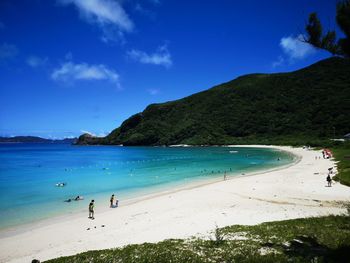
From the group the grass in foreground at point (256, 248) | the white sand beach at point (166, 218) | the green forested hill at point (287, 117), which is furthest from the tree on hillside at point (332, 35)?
the green forested hill at point (287, 117)

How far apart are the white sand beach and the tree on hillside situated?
1038cm

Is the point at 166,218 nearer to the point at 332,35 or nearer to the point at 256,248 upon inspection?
the point at 256,248

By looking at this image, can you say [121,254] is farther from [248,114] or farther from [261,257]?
[248,114]

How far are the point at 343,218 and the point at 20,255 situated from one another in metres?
17.0

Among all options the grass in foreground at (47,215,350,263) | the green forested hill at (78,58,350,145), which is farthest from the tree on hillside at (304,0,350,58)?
the green forested hill at (78,58,350,145)

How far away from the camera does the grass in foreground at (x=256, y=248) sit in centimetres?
1055

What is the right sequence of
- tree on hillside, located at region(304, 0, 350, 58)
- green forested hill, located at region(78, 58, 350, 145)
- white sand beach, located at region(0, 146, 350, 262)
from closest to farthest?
tree on hillside, located at region(304, 0, 350, 58)
white sand beach, located at region(0, 146, 350, 262)
green forested hill, located at region(78, 58, 350, 145)

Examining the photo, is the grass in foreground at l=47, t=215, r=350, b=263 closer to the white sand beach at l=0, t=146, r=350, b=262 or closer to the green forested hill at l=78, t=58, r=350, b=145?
the white sand beach at l=0, t=146, r=350, b=262

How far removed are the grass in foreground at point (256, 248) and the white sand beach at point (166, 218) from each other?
9.29ft

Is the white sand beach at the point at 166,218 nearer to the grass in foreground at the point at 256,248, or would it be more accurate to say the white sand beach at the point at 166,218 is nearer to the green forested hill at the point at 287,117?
the grass in foreground at the point at 256,248

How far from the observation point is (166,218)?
864 inches

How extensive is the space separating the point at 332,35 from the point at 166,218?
16.2 metres

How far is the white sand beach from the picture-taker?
16797 mm

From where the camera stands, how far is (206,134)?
600 feet
